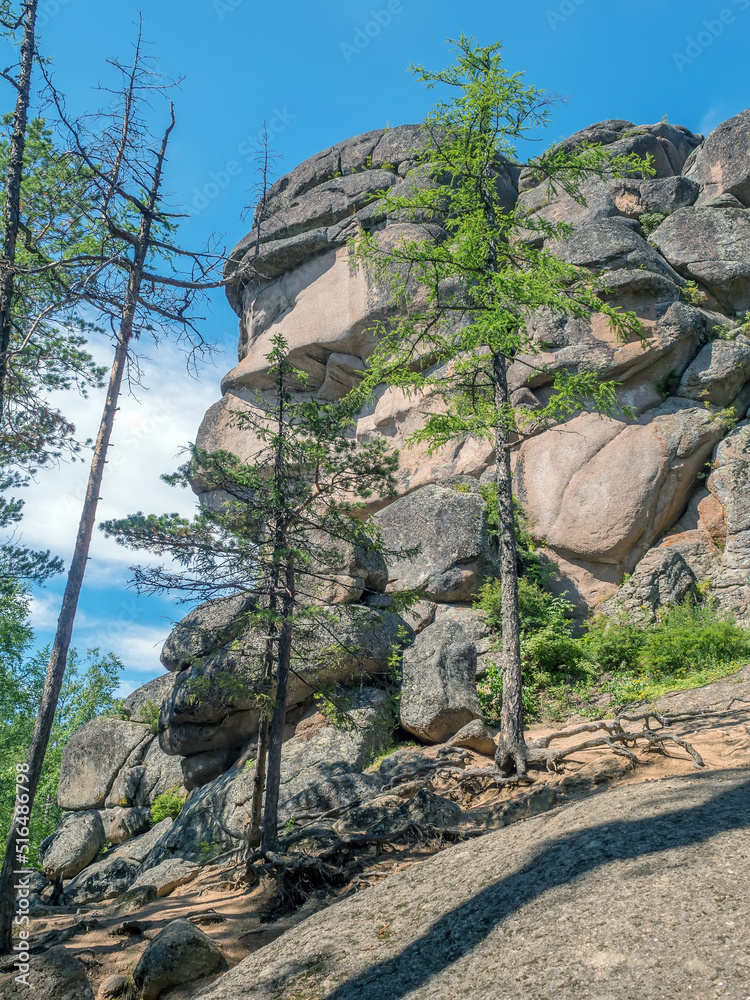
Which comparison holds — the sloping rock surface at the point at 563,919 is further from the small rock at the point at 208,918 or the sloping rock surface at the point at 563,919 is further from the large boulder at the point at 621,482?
the large boulder at the point at 621,482

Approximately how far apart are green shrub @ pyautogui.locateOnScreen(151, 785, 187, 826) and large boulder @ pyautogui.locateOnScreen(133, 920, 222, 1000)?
11.8 metres

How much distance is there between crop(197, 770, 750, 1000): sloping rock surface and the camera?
3.71 meters

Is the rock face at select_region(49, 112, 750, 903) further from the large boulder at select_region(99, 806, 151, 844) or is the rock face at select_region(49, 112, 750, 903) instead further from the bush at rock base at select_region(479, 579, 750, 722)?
the bush at rock base at select_region(479, 579, 750, 722)

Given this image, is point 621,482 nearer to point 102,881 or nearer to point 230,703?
point 230,703

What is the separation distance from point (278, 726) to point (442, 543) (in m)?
9.35

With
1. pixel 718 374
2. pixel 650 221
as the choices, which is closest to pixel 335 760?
pixel 718 374

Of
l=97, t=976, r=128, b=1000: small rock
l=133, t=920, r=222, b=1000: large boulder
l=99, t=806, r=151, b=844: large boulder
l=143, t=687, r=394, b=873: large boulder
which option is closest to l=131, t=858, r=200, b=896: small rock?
l=143, t=687, r=394, b=873: large boulder

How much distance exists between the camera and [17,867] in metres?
8.62

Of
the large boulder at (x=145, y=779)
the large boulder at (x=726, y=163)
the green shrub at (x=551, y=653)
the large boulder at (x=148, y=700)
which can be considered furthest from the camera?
the large boulder at (x=726, y=163)

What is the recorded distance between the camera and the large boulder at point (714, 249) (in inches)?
838

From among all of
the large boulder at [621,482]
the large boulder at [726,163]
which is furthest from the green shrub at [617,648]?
the large boulder at [726,163]

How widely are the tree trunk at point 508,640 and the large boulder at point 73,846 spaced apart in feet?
38.7

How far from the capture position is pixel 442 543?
62.1 feet

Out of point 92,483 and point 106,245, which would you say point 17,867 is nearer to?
point 92,483
